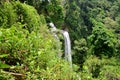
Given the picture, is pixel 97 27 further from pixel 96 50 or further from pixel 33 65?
pixel 33 65

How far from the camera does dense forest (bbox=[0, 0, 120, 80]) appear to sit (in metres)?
3.24

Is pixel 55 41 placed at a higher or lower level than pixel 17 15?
lower

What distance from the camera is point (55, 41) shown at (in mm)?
10055

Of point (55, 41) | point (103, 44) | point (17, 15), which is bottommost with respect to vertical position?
point (55, 41)

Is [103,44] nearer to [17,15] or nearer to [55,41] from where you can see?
[55,41]

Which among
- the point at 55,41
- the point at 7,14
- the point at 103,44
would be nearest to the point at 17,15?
the point at 7,14

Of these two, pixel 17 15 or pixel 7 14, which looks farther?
pixel 17 15

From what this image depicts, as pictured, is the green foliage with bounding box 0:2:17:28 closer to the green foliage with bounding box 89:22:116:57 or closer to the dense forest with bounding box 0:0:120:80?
the dense forest with bounding box 0:0:120:80

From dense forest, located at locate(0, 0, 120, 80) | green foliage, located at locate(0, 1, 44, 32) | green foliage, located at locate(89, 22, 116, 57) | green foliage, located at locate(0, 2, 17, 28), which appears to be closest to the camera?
dense forest, located at locate(0, 0, 120, 80)

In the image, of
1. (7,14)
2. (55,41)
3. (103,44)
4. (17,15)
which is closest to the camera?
(7,14)

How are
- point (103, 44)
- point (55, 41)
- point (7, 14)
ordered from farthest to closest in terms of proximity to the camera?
1. point (103, 44)
2. point (55, 41)
3. point (7, 14)

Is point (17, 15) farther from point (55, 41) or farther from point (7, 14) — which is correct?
point (55, 41)

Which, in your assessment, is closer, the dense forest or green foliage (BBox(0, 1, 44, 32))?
the dense forest

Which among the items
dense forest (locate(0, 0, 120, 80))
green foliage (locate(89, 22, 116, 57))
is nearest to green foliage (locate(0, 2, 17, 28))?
dense forest (locate(0, 0, 120, 80))
